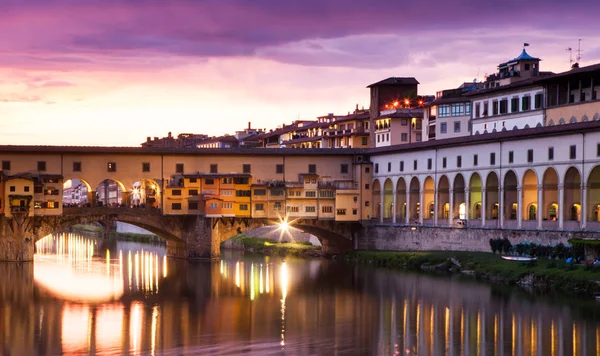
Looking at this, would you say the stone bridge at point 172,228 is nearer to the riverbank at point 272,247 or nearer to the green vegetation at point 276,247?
the riverbank at point 272,247

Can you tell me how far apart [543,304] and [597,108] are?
80.4 ft

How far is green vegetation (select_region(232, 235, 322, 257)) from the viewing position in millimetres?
93062

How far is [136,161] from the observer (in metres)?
85.7

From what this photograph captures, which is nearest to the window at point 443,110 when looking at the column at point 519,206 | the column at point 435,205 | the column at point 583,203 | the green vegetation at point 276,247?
the green vegetation at point 276,247

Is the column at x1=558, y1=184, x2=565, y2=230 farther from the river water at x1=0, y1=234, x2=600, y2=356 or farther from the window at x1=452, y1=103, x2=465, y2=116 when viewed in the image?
the window at x1=452, y1=103, x2=465, y2=116

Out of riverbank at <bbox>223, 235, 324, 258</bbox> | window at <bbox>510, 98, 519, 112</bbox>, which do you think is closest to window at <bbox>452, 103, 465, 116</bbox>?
window at <bbox>510, 98, 519, 112</bbox>

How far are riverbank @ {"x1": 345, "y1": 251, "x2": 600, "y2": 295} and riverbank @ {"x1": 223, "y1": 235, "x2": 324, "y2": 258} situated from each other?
399 inches

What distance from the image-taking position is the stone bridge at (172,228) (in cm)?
7944

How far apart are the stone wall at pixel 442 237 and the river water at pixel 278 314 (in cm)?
609

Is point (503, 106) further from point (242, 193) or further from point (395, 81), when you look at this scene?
point (395, 81)

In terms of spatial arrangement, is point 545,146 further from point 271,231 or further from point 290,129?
point 290,129

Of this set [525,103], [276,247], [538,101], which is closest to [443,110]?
[525,103]

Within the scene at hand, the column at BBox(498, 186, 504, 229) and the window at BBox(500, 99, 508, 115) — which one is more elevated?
the window at BBox(500, 99, 508, 115)

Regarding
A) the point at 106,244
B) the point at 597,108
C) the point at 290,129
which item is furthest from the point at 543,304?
the point at 290,129
